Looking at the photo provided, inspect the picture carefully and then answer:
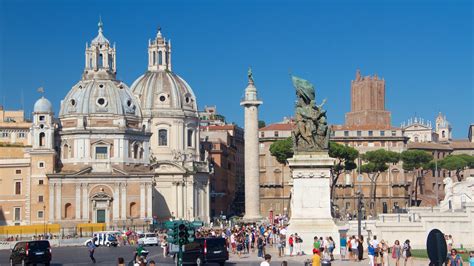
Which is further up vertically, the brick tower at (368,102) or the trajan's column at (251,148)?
the brick tower at (368,102)

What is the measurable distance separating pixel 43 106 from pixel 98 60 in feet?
35.6

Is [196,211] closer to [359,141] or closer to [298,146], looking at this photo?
[359,141]

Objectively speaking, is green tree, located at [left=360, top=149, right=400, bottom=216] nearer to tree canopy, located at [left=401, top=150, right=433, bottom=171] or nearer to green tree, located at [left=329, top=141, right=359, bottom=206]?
tree canopy, located at [left=401, top=150, right=433, bottom=171]

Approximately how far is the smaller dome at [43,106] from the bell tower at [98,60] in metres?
6.06

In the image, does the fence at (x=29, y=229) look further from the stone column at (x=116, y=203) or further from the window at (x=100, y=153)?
the window at (x=100, y=153)

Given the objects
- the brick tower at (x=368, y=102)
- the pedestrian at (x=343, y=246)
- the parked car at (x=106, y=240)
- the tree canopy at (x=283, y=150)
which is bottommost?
the parked car at (x=106, y=240)

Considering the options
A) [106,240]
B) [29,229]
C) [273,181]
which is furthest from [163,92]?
[106,240]

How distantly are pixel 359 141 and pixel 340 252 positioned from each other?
9233 centimetres

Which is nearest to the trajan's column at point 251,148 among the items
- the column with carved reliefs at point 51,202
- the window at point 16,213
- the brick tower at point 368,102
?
the column with carved reliefs at point 51,202

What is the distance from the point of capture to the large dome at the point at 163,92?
116 meters

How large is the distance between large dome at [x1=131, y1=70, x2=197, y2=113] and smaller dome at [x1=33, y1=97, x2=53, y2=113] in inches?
786

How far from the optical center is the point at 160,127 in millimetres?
115812

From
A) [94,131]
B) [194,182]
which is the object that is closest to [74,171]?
[94,131]

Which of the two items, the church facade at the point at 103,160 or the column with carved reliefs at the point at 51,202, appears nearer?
the column with carved reliefs at the point at 51,202
